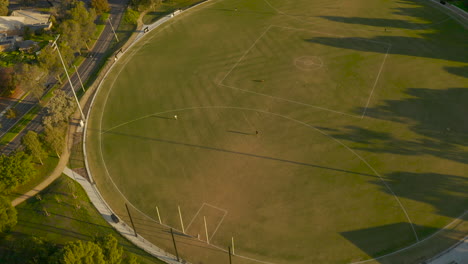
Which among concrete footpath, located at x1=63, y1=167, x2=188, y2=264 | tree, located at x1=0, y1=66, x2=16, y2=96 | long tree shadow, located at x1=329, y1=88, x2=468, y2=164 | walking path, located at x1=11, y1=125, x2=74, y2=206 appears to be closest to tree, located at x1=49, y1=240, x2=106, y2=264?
concrete footpath, located at x1=63, y1=167, x2=188, y2=264

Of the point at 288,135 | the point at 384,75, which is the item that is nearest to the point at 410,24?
the point at 384,75

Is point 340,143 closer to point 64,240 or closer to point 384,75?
point 384,75

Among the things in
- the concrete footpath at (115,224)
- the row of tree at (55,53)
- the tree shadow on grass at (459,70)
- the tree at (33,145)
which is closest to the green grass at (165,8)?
the row of tree at (55,53)

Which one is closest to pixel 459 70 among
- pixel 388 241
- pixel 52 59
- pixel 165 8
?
pixel 388 241

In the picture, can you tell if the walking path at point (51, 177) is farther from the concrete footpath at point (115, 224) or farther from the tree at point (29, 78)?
the tree at point (29, 78)

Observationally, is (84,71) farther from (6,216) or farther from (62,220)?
(6,216)

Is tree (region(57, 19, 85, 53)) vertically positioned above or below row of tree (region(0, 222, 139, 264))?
above

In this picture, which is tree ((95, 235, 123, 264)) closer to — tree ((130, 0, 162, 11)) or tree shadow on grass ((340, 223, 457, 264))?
tree shadow on grass ((340, 223, 457, 264))

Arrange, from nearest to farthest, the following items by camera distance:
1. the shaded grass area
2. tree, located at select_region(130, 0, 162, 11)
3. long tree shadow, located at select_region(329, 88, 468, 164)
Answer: the shaded grass area → long tree shadow, located at select_region(329, 88, 468, 164) → tree, located at select_region(130, 0, 162, 11)
